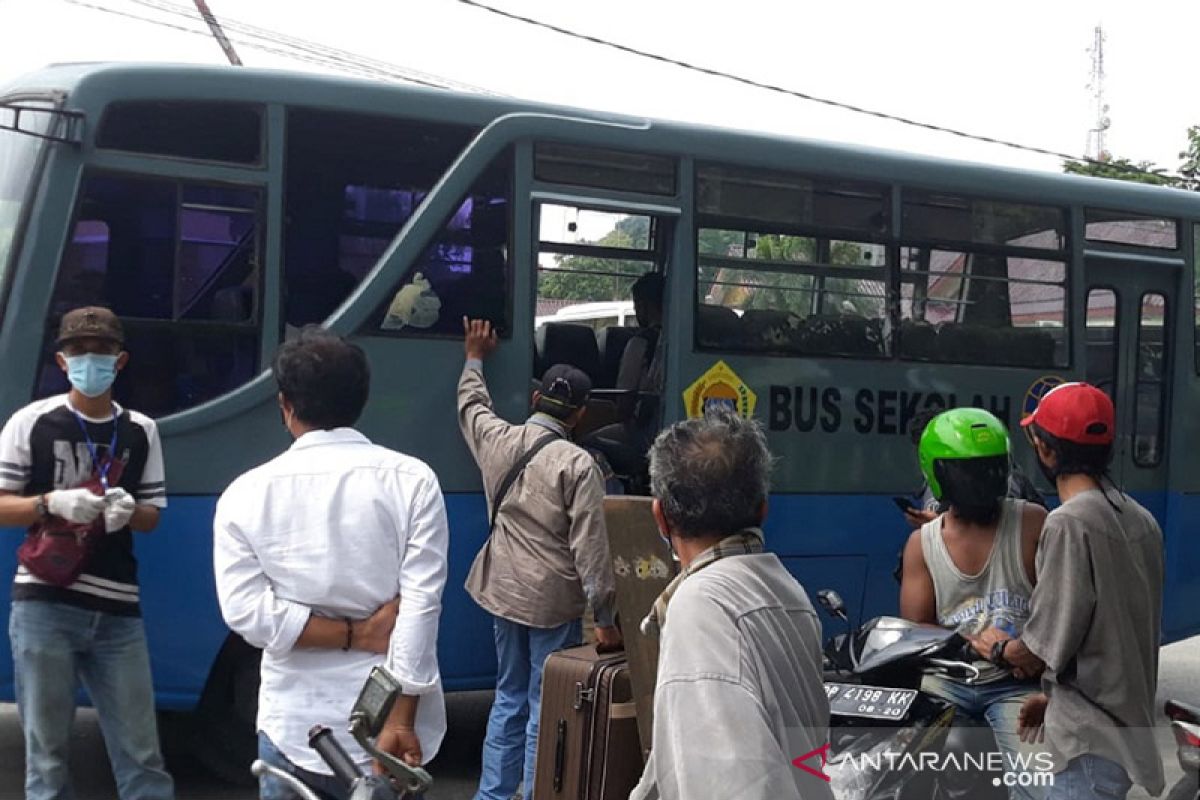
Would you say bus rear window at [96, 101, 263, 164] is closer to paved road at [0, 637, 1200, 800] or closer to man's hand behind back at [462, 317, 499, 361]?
man's hand behind back at [462, 317, 499, 361]

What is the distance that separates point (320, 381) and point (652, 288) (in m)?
4.25

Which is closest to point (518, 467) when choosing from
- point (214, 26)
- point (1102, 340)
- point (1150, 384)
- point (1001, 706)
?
point (1001, 706)

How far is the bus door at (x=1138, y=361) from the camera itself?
9414 millimetres

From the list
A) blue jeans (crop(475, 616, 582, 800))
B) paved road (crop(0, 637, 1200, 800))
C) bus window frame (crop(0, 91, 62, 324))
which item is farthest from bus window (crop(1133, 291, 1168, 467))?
bus window frame (crop(0, 91, 62, 324))

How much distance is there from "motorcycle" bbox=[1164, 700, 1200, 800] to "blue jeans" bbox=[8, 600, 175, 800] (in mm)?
3182

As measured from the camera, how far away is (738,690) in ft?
8.04

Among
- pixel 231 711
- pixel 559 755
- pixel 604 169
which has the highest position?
pixel 604 169

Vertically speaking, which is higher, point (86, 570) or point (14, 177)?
point (14, 177)

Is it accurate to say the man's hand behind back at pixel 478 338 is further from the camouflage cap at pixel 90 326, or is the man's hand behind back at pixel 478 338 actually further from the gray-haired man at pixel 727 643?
the gray-haired man at pixel 727 643

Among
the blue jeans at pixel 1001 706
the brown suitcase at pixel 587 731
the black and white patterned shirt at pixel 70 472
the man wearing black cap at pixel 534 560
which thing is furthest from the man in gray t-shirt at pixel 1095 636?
the black and white patterned shirt at pixel 70 472

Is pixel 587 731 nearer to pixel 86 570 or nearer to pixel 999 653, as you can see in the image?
pixel 999 653

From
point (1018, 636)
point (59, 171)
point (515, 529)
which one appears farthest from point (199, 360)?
point (1018, 636)

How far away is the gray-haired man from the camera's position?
241 cm

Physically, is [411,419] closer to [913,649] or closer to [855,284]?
[855,284]
